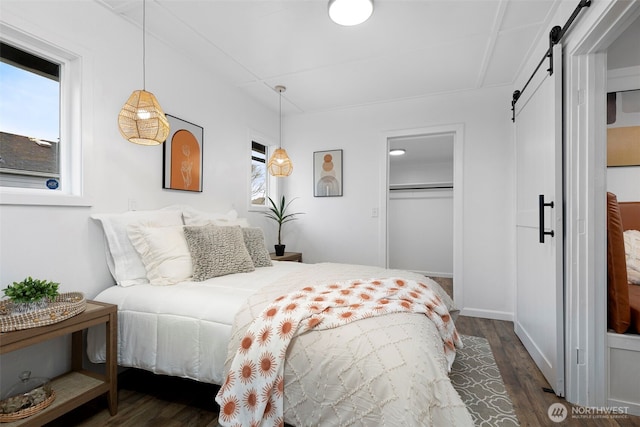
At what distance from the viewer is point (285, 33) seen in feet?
7.72

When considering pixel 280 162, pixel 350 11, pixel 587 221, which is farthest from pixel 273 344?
pixel 280 162

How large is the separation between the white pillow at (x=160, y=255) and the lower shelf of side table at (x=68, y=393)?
23.2 inches

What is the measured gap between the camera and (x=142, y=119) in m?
1.94

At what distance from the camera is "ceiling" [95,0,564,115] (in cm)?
207

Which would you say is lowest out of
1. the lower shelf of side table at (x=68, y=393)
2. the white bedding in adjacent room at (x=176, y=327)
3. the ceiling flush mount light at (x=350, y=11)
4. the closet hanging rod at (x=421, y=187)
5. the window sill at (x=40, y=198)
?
the lower shelf of side table at (x=68, y=393)

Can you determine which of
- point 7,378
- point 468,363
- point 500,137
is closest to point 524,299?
point 468,363

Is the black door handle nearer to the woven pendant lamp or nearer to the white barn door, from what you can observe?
the white barn door

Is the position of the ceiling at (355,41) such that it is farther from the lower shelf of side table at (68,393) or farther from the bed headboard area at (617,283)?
the lower shelf of side table at (68,393)

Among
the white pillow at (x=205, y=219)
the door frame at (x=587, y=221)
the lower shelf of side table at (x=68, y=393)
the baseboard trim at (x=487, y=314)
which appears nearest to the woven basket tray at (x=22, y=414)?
the lower shelf of side table at (x=68, y=393)

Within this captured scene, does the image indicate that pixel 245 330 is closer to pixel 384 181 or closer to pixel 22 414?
pixel 22 414

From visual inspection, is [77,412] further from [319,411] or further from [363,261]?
[363,261]

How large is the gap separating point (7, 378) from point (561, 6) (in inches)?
155

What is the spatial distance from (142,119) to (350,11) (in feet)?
5.06

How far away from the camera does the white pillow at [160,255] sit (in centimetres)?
195
